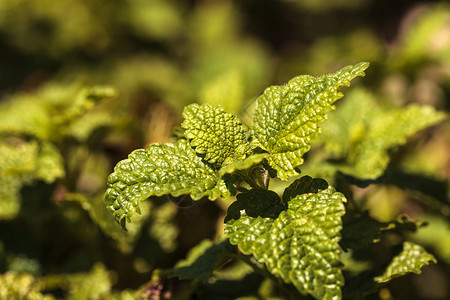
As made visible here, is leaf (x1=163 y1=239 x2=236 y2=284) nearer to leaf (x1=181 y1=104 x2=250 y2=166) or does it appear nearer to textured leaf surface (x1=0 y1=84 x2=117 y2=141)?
leaf (x1=181 y1=104 x2=250 y2=166)

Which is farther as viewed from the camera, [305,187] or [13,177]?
[13,177]

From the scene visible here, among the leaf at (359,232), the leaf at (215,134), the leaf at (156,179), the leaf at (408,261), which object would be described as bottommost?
the leaf at (408,261)

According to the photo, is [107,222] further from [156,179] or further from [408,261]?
[408,261]

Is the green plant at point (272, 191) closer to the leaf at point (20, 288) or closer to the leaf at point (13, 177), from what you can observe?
the leaf at point (20, 288)

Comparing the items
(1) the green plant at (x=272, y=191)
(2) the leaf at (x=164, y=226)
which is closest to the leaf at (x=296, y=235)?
(1) the green plant at (x=272, y=191)

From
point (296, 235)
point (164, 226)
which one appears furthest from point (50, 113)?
point (296, 235)

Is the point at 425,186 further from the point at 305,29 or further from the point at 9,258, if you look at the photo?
the point at 305,29

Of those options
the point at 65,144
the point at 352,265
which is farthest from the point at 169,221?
the point at 352,265
